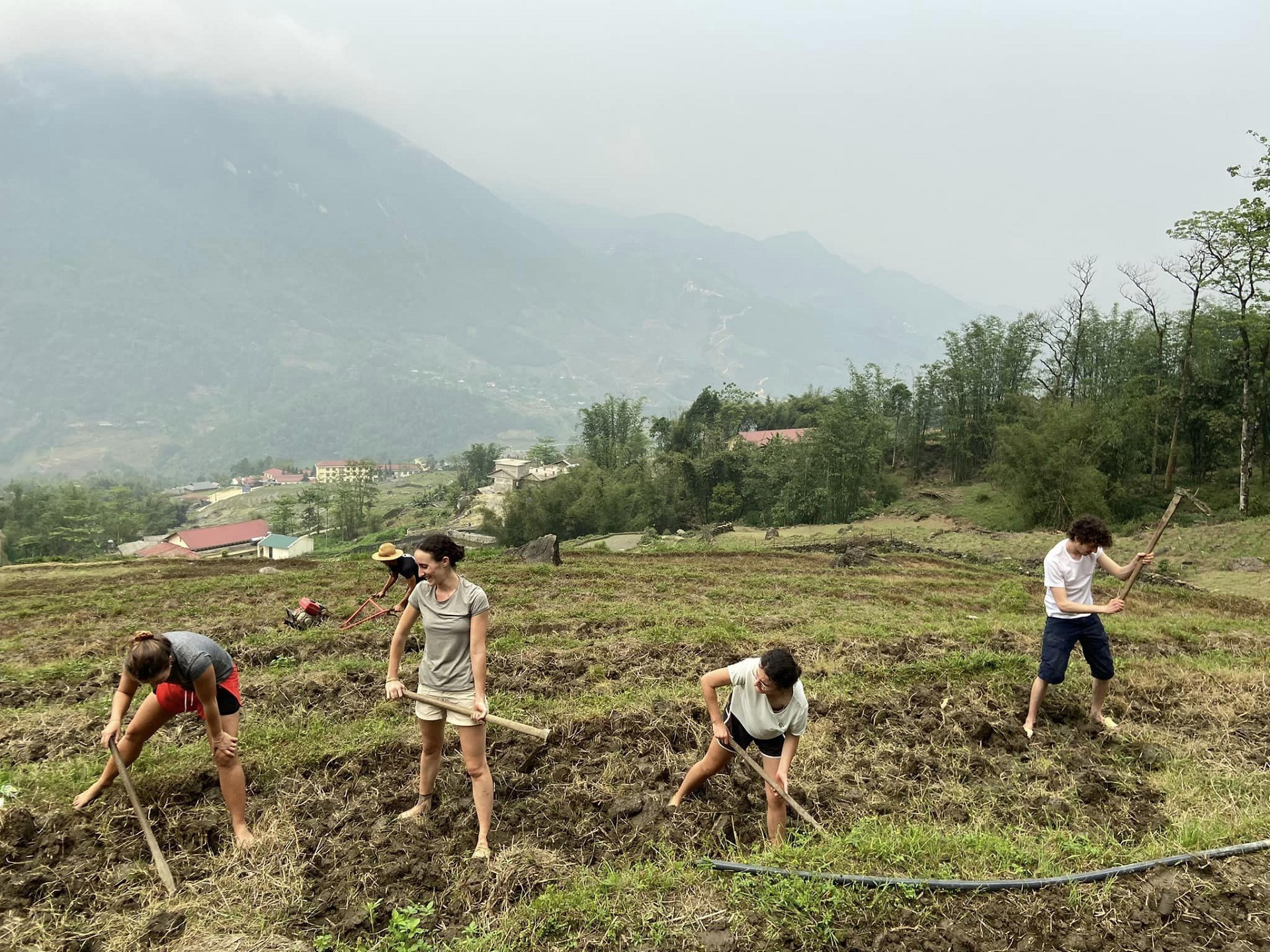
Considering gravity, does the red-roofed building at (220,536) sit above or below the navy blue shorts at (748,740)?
below

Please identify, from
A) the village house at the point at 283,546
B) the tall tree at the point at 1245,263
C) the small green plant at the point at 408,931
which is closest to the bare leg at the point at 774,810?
the small green plant at the point at 408,931

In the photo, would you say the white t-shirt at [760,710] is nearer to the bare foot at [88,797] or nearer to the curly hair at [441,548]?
the curly hair at [441,548]

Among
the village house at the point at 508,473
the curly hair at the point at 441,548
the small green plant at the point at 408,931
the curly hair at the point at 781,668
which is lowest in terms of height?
the village house at the point at 508,473

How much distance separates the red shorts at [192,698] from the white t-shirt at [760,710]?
3.58m

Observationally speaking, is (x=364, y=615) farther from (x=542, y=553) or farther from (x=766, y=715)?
(x=766, y=715)

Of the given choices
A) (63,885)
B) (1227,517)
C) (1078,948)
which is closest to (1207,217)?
(1227,517)

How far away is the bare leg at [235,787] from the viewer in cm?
467

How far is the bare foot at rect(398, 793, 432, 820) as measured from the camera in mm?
4996

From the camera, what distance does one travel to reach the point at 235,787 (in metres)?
4.76

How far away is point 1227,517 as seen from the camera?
24906 millimetres

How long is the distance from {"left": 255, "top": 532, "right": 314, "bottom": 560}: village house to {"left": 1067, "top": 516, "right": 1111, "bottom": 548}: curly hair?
75397mm

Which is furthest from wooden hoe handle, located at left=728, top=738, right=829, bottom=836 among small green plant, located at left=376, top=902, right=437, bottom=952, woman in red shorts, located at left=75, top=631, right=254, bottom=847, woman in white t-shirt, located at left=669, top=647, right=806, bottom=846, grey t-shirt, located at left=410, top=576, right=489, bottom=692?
woman in red shorts, located at left=75, top=631, right=254, bottom=847

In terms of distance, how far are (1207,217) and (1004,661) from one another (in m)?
28.3

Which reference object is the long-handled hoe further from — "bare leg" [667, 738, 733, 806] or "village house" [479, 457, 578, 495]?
"village house" [479, 457, 578, 495]
